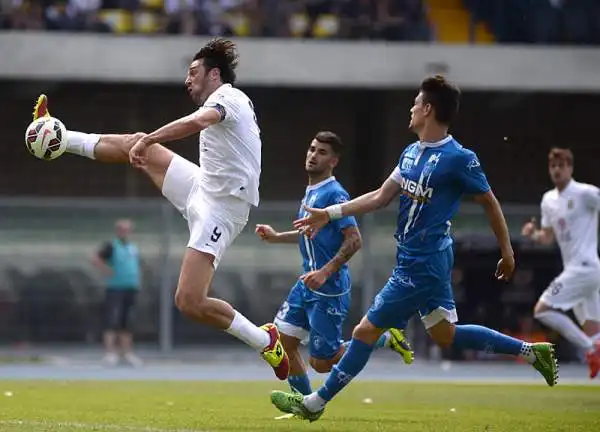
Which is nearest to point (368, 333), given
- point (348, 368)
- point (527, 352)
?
point (348, 368)

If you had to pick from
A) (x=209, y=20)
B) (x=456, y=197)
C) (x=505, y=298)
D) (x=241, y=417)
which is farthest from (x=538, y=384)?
(x=209, y=20)

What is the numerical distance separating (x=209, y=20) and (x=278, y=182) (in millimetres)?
4133

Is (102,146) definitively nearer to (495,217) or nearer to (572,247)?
(495,217)

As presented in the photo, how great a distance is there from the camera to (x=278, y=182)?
1121 inches

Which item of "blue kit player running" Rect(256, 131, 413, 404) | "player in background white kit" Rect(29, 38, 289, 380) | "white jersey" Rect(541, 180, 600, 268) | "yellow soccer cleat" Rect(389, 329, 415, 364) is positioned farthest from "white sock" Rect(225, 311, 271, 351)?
"white jersey" Rect(541, 180, 600, 268)

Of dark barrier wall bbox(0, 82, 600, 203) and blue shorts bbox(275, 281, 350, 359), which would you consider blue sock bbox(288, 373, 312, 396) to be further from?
dark barrier wall bbox(0, 82, 600, 203)

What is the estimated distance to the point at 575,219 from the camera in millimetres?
15633

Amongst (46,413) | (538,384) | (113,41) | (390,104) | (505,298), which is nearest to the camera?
(46,413)

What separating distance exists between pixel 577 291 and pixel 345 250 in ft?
19.3

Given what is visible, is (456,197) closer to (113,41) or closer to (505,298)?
(505,298)

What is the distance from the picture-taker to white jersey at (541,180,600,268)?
15.6 metres

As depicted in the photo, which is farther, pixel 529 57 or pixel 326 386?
pixel 529 57

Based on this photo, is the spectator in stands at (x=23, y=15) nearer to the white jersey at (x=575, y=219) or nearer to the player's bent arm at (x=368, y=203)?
the white jersey at (x=575, y=219)

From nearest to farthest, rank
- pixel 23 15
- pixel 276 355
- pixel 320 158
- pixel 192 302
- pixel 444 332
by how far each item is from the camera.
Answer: pixel 192 302 → pixel 444 332 → pixel 276 355 → pixel 320 158 → pixel 23 15
